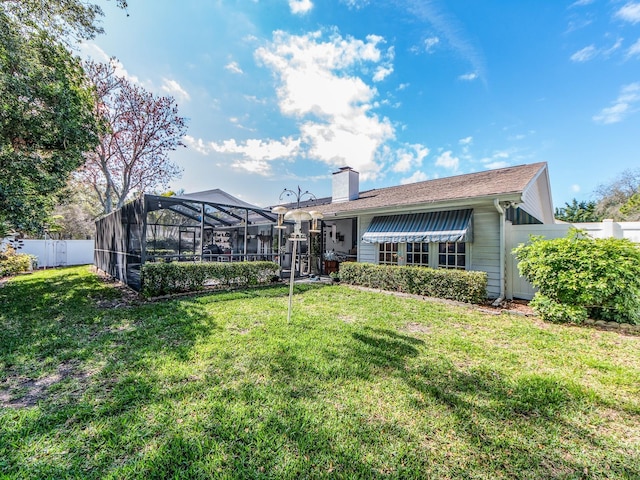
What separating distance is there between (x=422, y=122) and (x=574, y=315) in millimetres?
10582

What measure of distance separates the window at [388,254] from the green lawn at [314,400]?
5000 mm

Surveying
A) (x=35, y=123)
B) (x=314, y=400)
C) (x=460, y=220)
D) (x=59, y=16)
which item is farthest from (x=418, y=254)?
(x=59, y=16)

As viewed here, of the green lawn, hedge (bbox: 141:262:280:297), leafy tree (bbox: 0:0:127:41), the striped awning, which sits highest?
leafy tree (bbox: 0:0:127:41)

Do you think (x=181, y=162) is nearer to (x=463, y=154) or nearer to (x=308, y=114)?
(x=308, y=114)

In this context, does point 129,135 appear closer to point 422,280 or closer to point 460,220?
point 422,280

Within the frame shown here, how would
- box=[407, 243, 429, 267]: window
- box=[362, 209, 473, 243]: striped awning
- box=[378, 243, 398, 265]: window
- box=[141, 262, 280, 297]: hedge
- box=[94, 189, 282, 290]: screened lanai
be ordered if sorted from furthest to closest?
box=[378, 243, 398, 265]: window, box=[407, 243, 429, 267]: window, box=[94, 189, 282, 290]: screened lanai, box=[362, 209, 473, 243]: striped awning, box=[141, 262, 280, 297]: hedge

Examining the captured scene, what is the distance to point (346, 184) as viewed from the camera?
13.7 metres

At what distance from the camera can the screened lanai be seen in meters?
8.91

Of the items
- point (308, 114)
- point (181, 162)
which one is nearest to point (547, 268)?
point (308, 114)

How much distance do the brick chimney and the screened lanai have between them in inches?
155

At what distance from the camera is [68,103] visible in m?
7.50

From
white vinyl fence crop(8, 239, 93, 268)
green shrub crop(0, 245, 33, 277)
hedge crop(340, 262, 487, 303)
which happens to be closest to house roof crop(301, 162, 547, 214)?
hedge crop(340, 262, 487, 303)

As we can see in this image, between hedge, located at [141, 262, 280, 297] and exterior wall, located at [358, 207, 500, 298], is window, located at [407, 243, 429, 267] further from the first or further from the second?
hedge, located at [141, 262, 280, 297]

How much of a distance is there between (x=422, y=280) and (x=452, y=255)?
1.56 meters
